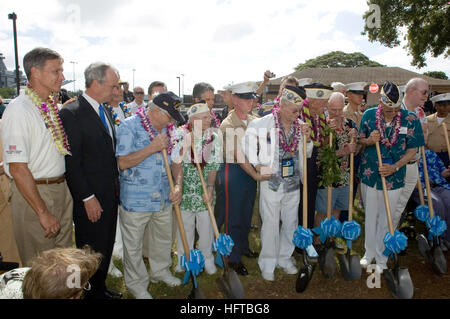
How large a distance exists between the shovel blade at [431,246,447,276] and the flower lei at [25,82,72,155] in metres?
4.63

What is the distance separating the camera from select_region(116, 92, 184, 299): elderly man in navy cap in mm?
3145

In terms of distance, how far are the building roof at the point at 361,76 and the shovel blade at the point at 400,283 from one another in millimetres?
29113

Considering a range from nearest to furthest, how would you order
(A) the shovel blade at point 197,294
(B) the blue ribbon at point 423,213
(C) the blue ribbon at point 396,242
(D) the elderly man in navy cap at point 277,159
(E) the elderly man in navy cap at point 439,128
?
(A) the shovel blade at point 197,294
(C) the blue ribbon at point 396,242
(D) the elderly man in navy cap at point 277,159
(B) the blue ribbon at point 423,213
(E) the elderly man in navy cap at point 439,128

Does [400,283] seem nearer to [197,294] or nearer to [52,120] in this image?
[197,294]

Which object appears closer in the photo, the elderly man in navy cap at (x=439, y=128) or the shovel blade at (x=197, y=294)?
the shovel blade at (x=197, y=294)

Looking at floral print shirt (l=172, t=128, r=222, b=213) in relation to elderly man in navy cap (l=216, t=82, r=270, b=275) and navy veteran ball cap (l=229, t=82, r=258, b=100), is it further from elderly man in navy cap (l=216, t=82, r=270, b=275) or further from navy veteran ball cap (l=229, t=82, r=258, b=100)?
navy veteran ball cap (l=229, t=82, r=258, b=100)

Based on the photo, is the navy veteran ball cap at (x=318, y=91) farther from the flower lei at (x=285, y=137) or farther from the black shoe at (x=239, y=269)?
the black shoe at (x=239, y=269)

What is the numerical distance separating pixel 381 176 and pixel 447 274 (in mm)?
1669

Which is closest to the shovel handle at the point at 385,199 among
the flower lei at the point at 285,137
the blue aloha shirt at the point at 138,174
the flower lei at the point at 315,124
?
the flower lei at the point at 315,124

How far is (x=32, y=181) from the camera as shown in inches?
104

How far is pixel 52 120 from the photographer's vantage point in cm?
288

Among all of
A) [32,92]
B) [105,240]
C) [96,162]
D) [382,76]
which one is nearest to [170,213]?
[105,240]

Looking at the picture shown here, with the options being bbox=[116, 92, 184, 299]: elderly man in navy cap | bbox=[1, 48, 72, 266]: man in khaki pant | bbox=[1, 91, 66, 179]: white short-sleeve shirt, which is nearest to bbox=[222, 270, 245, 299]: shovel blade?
bbox=[116, 92, 184, 299]: elderly man in navy cap

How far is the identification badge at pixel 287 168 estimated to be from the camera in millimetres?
3828
